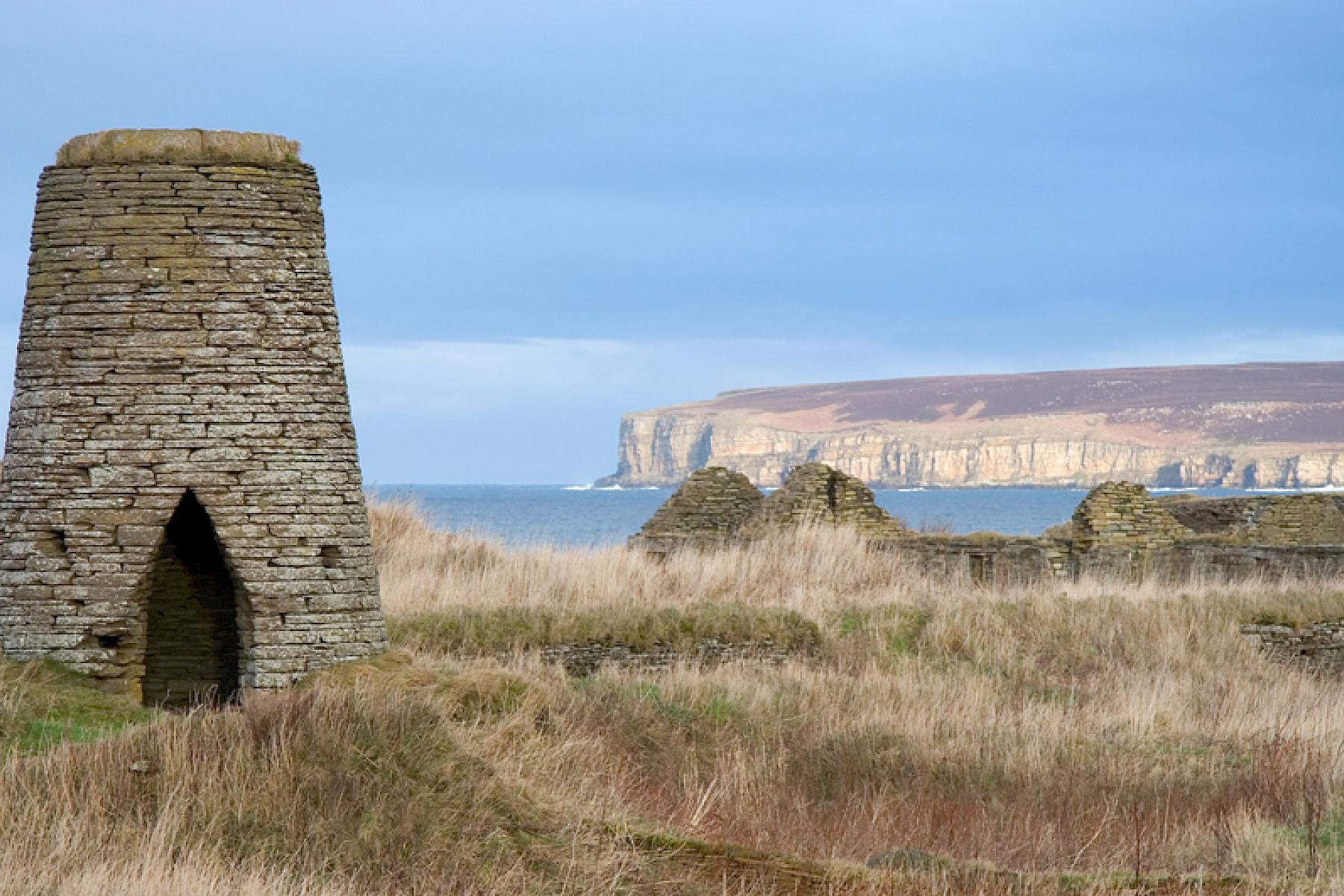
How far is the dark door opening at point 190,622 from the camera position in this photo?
454 inches

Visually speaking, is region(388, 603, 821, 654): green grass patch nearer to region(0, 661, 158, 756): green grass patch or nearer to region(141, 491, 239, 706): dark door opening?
Result: region(141, 491, 239, 706): dark door opening

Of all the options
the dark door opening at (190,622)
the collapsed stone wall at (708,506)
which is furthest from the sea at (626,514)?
the dark door opening at (190,622)

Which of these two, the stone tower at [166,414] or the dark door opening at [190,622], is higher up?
the stone tower at [166,414]

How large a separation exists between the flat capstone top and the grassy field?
3258 mm

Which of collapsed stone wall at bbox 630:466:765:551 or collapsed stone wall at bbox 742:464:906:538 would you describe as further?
collapsed stone wall at bbox 630:466:765:551

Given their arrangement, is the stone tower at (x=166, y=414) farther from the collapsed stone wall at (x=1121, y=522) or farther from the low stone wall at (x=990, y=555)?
the collapsed stone wall at (x=1121, y=522)

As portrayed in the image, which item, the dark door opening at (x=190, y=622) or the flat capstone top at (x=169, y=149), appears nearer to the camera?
the flat capstone top at (x=169, y=149)

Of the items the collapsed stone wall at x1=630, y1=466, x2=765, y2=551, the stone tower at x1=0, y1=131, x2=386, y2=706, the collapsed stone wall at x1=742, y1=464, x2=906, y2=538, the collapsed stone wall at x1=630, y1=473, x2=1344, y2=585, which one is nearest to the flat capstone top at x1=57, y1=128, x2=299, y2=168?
the stone tower at x1=0, y1=131, x2=386, y2=706

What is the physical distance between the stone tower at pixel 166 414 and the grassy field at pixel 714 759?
48 centimetres

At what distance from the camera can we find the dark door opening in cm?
1152

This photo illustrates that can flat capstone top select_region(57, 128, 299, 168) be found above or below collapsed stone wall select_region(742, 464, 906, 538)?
above

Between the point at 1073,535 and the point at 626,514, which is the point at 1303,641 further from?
the point at 626,514

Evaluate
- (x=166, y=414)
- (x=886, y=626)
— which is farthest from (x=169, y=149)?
(x=886, y=626)

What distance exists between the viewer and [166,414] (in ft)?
33.3
